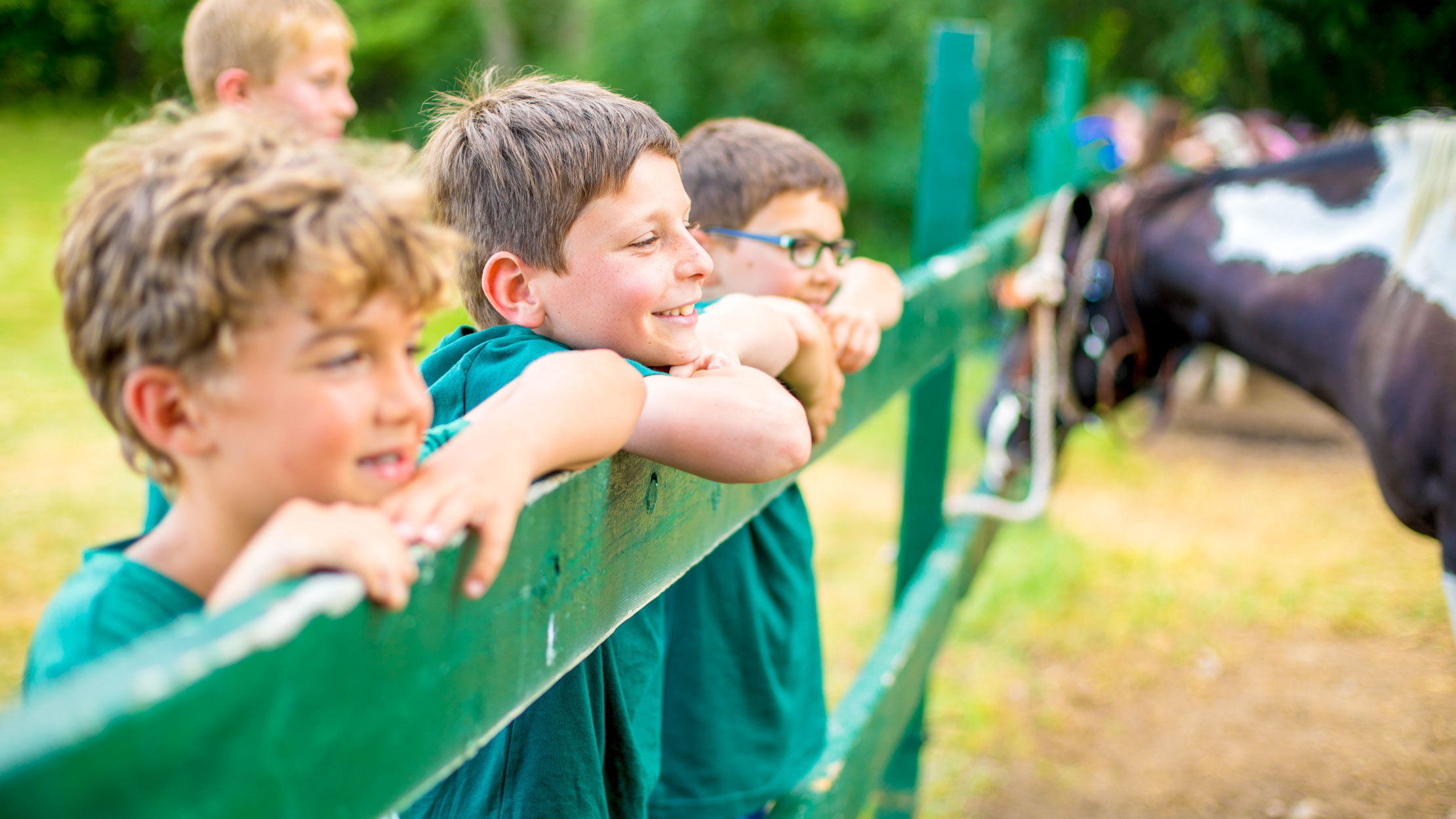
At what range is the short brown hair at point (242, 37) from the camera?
226 centimetres

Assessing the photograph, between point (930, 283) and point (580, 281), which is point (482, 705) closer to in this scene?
point (580, 281)

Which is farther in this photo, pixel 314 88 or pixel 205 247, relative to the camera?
pixel 314 88

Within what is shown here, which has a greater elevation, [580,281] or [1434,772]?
[580,281]

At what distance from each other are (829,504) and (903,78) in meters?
9.13

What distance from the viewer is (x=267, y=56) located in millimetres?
2295

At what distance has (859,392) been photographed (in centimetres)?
160

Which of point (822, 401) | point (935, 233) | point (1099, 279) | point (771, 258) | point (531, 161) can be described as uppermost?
point (531, 161)

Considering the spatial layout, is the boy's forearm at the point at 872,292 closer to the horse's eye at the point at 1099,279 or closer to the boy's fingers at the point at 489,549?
the boy's fingers at the point at 489,549

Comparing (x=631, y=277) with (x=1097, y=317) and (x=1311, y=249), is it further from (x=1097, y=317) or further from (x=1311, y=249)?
(x=1097, y=317)

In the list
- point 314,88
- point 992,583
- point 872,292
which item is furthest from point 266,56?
point 992,583

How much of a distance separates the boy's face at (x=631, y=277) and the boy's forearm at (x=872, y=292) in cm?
54

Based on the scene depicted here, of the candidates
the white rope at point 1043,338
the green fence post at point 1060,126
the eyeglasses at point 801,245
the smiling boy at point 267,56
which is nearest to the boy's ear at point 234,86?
the smiling boy at point 267,56

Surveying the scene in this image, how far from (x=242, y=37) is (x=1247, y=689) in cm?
344

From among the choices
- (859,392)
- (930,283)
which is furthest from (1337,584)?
(859,392)
